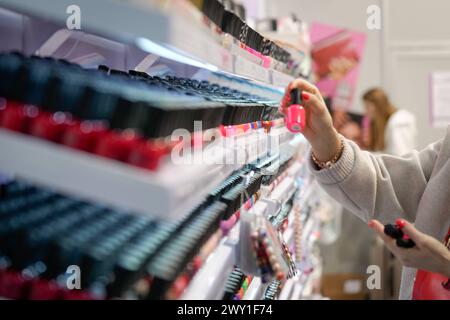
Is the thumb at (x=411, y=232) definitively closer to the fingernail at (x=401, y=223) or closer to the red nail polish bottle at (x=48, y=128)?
the fingernail at (x=401, y=223)

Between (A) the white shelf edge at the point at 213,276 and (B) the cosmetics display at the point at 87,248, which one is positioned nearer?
(B) the cosmetics display at the point at 87,248

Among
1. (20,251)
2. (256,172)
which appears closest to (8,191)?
(20,251)

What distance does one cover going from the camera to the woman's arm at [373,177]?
190 centimetres

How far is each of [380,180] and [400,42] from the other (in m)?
4.24

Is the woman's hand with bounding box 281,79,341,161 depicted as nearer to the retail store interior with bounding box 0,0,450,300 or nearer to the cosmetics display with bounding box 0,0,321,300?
the retail store interior with bounding box 0,0,450,300

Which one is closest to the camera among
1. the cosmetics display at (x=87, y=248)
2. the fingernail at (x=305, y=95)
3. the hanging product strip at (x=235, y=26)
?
the cosmetics display at (x=87, y=248)

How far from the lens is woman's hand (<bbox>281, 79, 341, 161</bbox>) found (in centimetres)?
166

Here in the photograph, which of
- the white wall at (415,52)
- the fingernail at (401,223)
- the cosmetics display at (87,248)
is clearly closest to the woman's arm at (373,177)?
the fingernail at (401,223)

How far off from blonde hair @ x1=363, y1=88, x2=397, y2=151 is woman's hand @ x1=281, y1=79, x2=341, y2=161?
3510 mm

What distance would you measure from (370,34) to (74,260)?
5.51 meters

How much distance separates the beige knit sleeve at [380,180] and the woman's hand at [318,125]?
0.06 m

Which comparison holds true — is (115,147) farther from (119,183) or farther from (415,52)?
(415,52)

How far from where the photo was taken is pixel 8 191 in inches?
40.8

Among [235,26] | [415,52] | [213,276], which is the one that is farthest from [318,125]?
[415,52]
